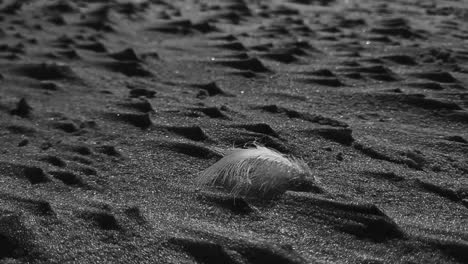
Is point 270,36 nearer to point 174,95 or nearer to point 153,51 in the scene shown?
point 153,51

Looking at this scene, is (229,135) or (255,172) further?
(229,135)

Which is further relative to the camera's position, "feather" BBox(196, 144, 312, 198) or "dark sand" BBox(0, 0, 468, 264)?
"feather" BBox(196, 144, 312, 198)

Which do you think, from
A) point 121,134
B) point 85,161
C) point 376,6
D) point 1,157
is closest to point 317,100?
point 121,134

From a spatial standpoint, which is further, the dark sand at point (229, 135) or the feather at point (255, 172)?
the feather at point (255, 172)
